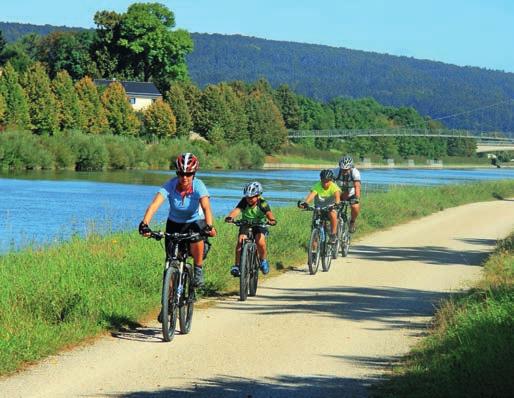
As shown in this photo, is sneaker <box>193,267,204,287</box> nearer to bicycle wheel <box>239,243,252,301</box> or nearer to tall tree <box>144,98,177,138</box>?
bicycle wheel <box>239,243,252,301</box>

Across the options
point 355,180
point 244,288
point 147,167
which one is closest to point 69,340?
point 244,288

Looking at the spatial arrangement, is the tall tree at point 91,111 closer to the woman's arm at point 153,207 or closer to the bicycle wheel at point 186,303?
the bicycle wheel at point 186,303

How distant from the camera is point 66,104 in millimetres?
87500

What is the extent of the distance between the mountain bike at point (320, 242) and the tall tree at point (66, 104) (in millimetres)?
69301

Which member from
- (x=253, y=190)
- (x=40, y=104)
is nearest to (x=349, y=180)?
(x=253, y=190)

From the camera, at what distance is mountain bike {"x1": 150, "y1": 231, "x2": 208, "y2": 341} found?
34.3ft

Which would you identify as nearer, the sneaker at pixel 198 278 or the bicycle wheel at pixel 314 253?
the sneaker at pixel 198 278

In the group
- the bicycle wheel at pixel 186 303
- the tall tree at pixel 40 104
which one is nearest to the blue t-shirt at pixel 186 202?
the bicycle wheel at pixel 186 303

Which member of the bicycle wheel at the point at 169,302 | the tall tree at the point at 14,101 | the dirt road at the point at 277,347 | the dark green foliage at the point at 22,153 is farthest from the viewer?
the tall tree at the point at 14,101

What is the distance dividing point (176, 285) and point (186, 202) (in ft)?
2.58

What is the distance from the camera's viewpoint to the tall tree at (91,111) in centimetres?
9056

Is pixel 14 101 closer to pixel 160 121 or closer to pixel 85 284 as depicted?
pixel 160 121

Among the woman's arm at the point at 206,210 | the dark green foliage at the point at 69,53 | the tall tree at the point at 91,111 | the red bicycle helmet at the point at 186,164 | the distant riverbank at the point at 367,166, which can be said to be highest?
the dark green foliage at the point at 69,53

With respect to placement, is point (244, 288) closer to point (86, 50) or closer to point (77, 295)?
point (77, 295)
